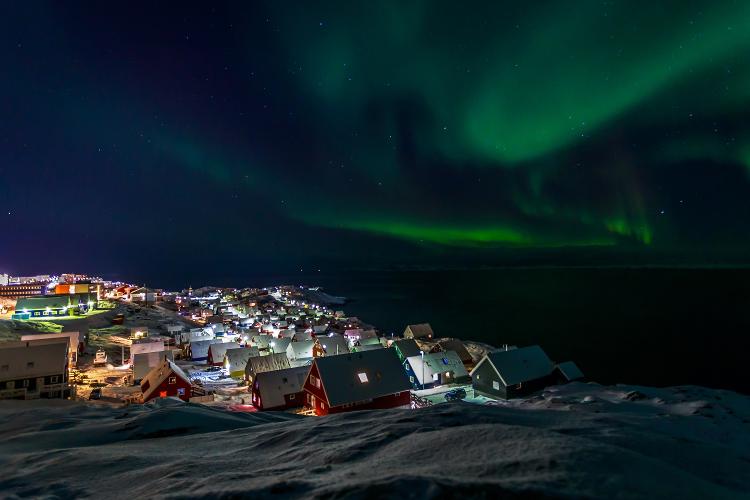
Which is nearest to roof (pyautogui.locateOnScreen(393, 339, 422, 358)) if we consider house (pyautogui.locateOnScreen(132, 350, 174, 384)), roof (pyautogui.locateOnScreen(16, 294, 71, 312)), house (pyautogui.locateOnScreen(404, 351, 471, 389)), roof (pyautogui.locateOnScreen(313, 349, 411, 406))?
house (pyautogui.locateOnScreen(404, 351, 471, 389))

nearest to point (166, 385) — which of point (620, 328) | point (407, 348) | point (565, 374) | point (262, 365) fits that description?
point (262, 365)

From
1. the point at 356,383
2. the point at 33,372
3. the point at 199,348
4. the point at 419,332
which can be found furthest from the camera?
the point at 419,332

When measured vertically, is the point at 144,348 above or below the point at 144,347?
below

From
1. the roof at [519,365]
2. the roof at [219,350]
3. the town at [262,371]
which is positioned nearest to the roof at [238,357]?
the town at [262,371]

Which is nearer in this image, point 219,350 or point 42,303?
point 219,350

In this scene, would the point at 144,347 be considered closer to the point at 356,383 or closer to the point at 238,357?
the point at 238,357

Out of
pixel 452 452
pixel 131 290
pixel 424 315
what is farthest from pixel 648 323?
pixel 131 290

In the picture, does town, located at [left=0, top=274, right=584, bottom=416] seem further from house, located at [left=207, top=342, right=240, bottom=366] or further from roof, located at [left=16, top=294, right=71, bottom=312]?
roof, located at [left=16, top=294, right=71, bottom=312]

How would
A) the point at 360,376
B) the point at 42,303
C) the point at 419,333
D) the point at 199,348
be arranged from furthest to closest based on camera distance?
the point at 42,303, the point at 419,333, the point at 199,348, the point at 360,376

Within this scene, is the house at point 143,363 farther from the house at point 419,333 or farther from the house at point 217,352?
the house at point 419,333
